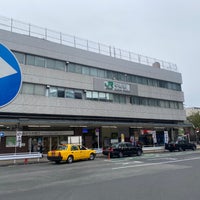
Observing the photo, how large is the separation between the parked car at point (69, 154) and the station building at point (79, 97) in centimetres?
585

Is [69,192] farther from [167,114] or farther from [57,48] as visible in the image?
[167,114]

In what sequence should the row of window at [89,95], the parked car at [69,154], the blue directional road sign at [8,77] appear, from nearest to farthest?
the blue directional road sign at [8,77]
the parked car at [69,154]
the row of window at [89,95]

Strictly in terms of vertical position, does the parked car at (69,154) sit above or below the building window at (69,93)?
below

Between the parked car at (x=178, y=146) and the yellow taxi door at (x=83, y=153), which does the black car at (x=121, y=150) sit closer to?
the yellow taxi door at (x=83, y=153)

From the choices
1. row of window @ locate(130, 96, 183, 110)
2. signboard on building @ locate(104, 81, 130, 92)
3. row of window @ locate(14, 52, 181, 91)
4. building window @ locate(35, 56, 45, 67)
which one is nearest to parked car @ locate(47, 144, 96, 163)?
building window @ locate(35, 56, 45, 67)

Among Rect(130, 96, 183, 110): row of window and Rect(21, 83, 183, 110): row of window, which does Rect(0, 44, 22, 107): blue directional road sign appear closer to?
Rect(21, 83, 183, 110): row of window

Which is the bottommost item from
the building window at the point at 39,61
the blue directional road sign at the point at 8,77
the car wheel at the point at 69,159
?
the car wheel at the point at 69,159

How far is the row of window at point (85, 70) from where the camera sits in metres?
29.3

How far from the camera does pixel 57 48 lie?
32.0 meters

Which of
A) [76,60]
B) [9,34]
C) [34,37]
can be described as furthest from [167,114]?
[9,34]

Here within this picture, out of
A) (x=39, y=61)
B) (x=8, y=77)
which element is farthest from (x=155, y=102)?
(x=8, y=77)

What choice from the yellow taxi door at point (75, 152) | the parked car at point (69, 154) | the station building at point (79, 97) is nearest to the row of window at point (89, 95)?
the station building at point (79, 97)

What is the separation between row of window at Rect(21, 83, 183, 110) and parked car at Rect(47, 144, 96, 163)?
9.44 metres

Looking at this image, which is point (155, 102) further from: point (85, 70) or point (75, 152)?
point (75, 152)
